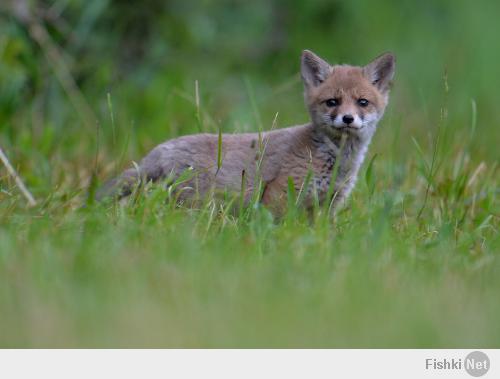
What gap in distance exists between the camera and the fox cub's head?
592 cm

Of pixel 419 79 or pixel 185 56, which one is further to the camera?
pixel 419 79

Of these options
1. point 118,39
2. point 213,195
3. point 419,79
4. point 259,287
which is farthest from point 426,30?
point 259,287

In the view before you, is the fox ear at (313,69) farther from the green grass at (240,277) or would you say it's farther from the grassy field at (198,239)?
the green grass at (240,277)

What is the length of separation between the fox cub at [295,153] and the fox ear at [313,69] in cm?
7

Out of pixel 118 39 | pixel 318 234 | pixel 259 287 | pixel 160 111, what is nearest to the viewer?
pixel 259 287

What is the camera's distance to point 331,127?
5953 mm

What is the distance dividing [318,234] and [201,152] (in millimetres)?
1571

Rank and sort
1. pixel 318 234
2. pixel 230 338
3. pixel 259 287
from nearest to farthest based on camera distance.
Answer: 1. pixel 230 338
2. pixel 259 287
3. pixel 318 234

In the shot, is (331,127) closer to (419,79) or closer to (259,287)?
(259,287)

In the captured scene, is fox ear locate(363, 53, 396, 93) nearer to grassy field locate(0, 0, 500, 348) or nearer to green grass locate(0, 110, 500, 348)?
grassy field locate(0, 0, 500, 348)

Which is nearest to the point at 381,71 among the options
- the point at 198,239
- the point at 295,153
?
the point at 295,153

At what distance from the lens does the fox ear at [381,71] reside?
6.22 m
